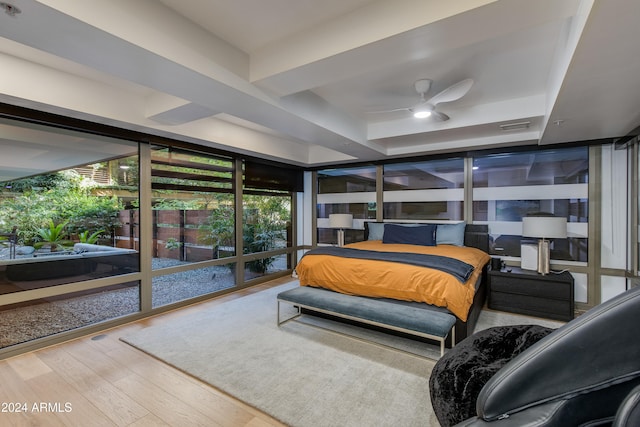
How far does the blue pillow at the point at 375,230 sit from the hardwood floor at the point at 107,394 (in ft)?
12.0

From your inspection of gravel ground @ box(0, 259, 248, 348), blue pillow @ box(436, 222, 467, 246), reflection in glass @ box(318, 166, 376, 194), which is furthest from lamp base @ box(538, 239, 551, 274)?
gravel ground @ box(0, 259, 248, 348)

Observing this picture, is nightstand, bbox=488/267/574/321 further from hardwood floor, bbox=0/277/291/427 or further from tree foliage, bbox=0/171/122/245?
tree foliage, bbox=0/171/122/245

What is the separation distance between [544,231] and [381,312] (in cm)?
254

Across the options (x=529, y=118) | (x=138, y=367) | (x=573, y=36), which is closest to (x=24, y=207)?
(x=138, y=367)

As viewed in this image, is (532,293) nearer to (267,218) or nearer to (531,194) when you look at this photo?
(531,194)

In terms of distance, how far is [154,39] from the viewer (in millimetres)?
1788

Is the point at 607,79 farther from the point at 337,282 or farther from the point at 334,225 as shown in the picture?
the point at 334,225

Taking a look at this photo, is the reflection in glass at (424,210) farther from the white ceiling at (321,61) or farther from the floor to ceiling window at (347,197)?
the white ceiling at (321,61)

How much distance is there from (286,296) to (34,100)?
2940mm

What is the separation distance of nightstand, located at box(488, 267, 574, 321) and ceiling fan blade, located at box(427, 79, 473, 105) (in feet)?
8.12

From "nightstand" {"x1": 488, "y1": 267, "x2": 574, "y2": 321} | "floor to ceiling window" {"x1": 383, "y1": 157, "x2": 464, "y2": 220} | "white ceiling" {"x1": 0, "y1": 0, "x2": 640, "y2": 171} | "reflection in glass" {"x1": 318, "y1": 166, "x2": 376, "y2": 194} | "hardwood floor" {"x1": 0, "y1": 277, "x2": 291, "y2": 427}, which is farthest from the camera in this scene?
"reflection in glass" {"x1": 318, "y1": 166, "x2": 376, "y2": 194}

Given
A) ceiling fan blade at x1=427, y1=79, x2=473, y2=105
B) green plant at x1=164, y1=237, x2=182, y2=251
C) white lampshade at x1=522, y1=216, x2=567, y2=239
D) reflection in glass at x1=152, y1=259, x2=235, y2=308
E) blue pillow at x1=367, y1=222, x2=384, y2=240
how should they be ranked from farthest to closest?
1. blue pillow at x1=367, y1=222, x2=384, y2=240
2. green plant at x1=164, y1=237, x2=182, y2=251
3. reflection in glass at x1=152, y1=259, x2=235, y2=308
4. white lampshade at x1=522, y1=216, x2=567, y2=239
5. ceiling fan blade at x1=427, y1=79, x2=473, y2=105

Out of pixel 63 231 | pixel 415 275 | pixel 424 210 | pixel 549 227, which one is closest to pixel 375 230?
pixel 424 210

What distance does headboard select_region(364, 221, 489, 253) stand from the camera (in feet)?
14.6
